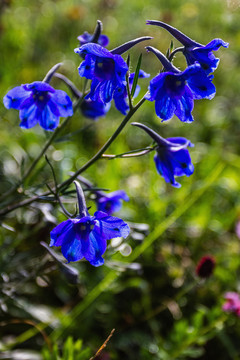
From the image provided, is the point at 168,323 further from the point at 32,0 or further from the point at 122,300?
the point at 32,0

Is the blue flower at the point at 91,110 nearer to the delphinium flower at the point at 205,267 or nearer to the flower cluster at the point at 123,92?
the flower cluster at the point at 123,92

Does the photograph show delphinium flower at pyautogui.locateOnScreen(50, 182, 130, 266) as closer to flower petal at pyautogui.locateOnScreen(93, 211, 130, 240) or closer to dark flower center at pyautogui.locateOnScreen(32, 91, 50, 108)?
flower petal at pyautogui.locateOnScreen(93, 211, 130, 240)

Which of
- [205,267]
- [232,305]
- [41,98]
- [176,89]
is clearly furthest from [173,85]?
[232,305]

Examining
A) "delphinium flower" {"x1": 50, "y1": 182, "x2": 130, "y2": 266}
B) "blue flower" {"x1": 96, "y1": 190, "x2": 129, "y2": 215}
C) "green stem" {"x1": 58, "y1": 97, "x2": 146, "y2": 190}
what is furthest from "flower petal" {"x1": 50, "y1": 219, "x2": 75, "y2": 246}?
"blue flower" {"x1": 96, "y1": 190, "x2": 129, "y2": 215}

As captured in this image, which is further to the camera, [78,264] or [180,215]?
[180,215]

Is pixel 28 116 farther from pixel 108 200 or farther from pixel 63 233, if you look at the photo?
pixel 63 233

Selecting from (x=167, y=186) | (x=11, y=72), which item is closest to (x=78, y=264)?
(x=167, y=186)

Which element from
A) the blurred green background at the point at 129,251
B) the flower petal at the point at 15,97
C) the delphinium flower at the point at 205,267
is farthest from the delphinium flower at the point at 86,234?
the delphinium flower at the point at 205,267
